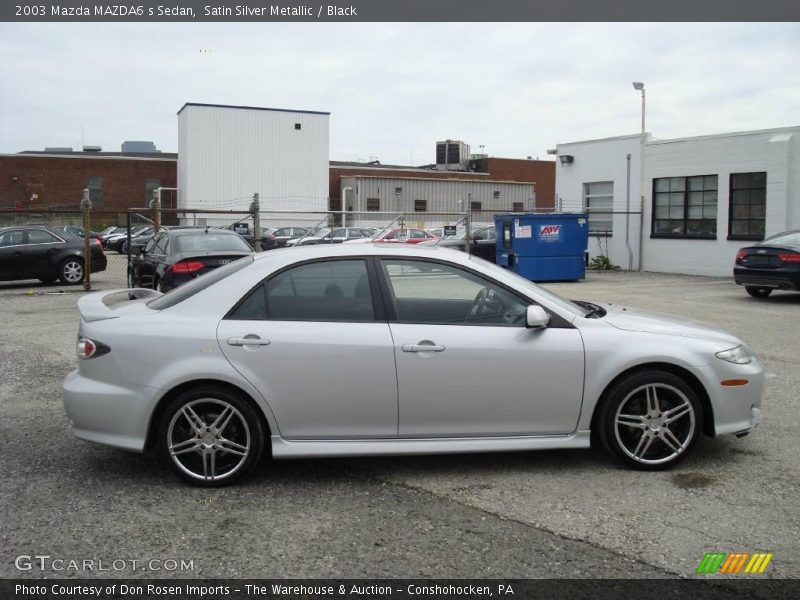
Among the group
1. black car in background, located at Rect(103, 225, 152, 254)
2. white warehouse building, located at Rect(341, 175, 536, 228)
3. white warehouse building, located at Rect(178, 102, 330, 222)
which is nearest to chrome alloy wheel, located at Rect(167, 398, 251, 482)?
black car in background, located at Rect(103, 225, 152, 254)

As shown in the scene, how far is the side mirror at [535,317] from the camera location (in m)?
5.03

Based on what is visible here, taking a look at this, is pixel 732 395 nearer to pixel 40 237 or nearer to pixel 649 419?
pixel 649 419

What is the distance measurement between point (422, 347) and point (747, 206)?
2011 cm

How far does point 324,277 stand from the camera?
527 centimetres

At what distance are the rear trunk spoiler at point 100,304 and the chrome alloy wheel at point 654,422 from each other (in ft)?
11.1

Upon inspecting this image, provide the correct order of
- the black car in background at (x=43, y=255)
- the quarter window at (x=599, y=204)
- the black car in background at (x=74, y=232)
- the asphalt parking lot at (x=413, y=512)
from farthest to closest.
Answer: the quarter window at (x=599, y=204) < the black car in background at (x=74, y=232) < the black car in background at (x=43, y=255) < the asphalt parking lot at (x=413, y=512)

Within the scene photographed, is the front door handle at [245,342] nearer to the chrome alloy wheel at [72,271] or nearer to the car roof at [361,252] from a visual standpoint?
the car roof at [361,252]

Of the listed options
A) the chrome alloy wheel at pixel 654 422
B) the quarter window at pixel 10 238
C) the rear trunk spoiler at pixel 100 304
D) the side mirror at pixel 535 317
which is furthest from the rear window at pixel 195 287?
the quarter window at pixel 10 238

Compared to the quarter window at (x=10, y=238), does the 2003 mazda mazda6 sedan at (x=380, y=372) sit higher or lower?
lower

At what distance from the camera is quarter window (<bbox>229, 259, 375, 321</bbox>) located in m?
5.16

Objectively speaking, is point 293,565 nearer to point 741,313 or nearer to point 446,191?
point 741,313

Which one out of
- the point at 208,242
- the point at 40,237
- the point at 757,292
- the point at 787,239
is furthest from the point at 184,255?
the point at 757,292

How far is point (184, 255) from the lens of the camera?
13172 millimetres

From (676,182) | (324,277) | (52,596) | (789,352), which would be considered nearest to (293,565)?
(52,596)
